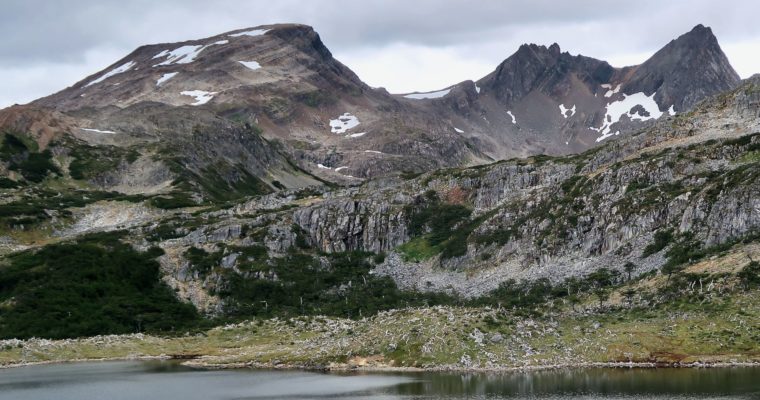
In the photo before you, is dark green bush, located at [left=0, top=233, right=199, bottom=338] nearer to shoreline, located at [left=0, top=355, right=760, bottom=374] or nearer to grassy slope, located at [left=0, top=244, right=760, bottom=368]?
grassy slope, located at [left=0, top=244, right=760, bottom=368]

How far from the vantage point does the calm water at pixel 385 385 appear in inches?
3915

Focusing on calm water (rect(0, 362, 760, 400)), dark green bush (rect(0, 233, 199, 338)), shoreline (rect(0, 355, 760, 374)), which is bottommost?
shoreline (rect(0, 355, 760, 374))

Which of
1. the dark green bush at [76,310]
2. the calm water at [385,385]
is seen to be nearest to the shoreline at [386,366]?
the calm water at [385,385]

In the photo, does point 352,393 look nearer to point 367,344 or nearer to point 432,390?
point 432,390

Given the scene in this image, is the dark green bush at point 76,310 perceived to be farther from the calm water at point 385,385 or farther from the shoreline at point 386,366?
the calm water at point 385,385

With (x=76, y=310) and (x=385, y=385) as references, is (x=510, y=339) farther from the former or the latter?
(x=76, y=310)

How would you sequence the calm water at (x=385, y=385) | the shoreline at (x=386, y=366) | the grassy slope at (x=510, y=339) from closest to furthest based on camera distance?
the calm water at (x=385, y=385) → the shoreline at (x=386, y=366) → the grassy slope at (x=510, y=339)

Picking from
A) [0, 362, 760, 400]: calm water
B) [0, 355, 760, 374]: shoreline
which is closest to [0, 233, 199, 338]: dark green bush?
[0, 355, 760, 374]: shoreline

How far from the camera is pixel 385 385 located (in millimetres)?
113375

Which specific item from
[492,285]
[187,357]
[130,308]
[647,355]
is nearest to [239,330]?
[187,357]

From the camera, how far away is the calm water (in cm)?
9944

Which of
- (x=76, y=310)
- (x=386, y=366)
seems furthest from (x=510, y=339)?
(x=76, y=310)

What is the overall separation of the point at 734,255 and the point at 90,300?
461ft

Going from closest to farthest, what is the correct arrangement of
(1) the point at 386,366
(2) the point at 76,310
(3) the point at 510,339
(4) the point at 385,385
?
(4) the point at 385,385, (3) the point at 510,339, (1) the point at 386,366, (2) the point at 76,310
